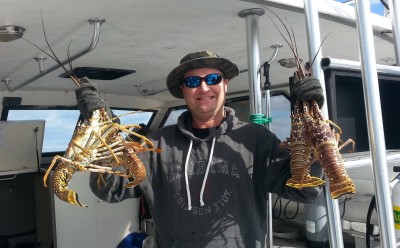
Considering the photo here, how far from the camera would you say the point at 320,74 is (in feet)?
5.44

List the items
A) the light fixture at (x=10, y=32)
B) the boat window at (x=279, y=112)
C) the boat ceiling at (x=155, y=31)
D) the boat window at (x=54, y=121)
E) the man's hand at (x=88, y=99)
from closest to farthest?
the man's hand at (x=88, y=99) → the boat ceiling at (x=155, y=31) → the light fixture at (x=10, y=32) → the boat window at (x=279, y=112) → the boat window at (x=54, y=121)

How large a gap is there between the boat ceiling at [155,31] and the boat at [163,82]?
0.4 inches

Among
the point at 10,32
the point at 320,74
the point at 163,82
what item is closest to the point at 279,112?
the point at 163,82

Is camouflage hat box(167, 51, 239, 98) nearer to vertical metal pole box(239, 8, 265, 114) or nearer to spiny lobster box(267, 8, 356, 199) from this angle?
vertical metal pole box(239, 8, 265, 114)

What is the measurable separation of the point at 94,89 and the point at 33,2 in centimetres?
71

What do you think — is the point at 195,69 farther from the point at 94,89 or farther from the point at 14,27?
the point at 14,27

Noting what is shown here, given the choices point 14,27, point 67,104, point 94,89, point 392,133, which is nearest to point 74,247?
point 67,104

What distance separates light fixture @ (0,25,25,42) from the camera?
8.50 feet

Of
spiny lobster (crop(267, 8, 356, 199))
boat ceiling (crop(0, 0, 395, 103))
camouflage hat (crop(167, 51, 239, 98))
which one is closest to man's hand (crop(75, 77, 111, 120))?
camouflage hat (crop(167, 51, 239, 98))

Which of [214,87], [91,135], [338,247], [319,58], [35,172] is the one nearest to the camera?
[338,247]

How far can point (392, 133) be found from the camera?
7.25 feet

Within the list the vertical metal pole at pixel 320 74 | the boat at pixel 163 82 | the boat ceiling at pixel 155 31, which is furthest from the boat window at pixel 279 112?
the vertical metal pole at pixel 320 74

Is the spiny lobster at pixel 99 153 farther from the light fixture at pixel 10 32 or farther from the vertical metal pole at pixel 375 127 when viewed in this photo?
the vertical metal pole at pixel 375 127

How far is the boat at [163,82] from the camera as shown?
170 centimetres
